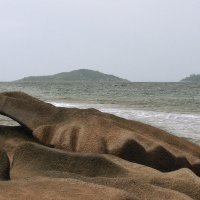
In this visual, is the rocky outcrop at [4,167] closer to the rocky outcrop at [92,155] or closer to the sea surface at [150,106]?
the rocky outcrop at [92,155]

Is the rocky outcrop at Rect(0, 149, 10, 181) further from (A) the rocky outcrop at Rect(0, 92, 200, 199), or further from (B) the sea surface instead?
(B) the sea surface

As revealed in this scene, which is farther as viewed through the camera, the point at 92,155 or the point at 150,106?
the point at 150,106

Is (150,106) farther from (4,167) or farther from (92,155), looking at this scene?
(4,167)

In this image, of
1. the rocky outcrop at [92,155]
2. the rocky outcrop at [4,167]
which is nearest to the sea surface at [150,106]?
the rocky outcrop at [92,155]

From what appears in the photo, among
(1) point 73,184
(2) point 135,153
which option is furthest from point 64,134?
(1) point 73,184

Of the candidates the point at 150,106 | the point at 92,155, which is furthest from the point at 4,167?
the point at 150,106

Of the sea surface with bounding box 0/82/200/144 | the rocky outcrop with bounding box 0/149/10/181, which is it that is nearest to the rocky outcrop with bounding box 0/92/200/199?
the rocky outcrop with bounding box 0/149/10/181

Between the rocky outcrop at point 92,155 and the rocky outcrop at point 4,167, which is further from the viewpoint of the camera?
the rocky outcrop at point 4,167

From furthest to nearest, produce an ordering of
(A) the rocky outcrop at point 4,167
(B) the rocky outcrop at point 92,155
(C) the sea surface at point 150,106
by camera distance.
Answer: (C) the sea surface at point 150,106
(A) the rocky outcrop at point 4,167
(B) the rocky outcrop at point 92,155

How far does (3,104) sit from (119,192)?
3071mm

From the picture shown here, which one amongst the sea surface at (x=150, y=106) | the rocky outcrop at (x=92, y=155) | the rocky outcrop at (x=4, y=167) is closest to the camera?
the rocky outcrop at (x=92, y=155)

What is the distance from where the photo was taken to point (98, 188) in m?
2.27

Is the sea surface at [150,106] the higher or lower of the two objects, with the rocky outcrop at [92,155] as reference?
lower

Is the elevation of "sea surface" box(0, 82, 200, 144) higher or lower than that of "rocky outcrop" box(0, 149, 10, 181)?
lower
